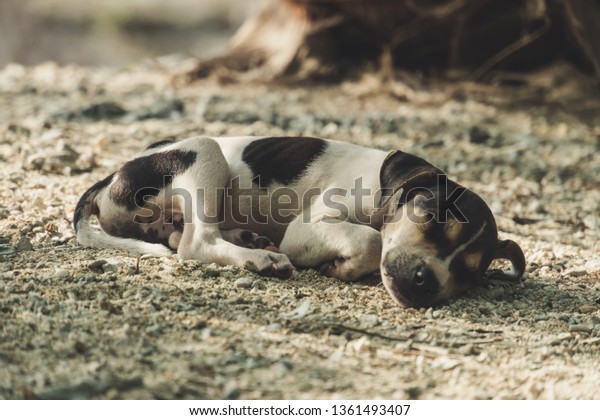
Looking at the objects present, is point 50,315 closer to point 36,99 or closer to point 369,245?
point 369,245

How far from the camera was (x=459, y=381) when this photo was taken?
→ 4.02 metres

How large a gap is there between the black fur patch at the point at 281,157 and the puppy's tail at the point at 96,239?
0.79m

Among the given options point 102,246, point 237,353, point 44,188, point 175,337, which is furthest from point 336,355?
point 44,188

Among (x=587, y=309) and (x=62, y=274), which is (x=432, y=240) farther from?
(x=62, y=274)

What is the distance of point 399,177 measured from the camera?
5.32 m

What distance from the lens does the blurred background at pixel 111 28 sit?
58.0 ft

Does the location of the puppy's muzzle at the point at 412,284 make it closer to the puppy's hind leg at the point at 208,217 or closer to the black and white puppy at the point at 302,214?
the black and white puppy at the point at 302,214

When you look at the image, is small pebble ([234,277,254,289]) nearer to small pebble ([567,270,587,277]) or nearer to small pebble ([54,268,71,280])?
small pebble ([54,268,71,280])

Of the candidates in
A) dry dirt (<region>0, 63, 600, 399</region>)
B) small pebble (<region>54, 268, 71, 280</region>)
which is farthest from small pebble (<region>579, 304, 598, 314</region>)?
small pebble (<region>54, 268, 71, 280</region>)

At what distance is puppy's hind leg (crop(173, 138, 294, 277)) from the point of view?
17.0ft

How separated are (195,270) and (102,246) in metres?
0.70

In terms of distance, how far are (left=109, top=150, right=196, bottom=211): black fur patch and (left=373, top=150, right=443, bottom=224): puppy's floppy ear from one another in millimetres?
1193

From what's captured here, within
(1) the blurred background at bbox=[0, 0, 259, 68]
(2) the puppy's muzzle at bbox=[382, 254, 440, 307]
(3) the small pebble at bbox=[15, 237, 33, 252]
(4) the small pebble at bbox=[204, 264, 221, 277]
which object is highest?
(1) the blurred background at bbox=[0, 0, 259, 68]
